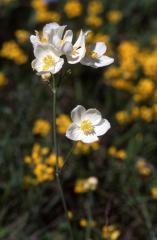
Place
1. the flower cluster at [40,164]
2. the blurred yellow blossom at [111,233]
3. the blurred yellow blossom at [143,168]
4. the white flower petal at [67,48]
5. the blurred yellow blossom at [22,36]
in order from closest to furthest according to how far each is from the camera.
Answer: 1. the white flower petal at [67,48]
2. the blurred yellow blossom at [111,233]
3. the flower cluster at [40,164]
4. the blurred yellow blossom at [143,168]
5. the blurred yellow blossom at [22,36]

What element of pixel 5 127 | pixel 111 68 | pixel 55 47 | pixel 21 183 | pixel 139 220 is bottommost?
pixel 139 220

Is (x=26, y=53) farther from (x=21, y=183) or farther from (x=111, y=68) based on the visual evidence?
(x=21, y=183)

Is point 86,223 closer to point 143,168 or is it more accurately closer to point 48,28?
point 143,168

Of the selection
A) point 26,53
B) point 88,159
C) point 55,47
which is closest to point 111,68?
point 26,53

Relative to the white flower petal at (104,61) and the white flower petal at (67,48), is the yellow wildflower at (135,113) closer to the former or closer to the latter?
the white flower petal at (104,61)

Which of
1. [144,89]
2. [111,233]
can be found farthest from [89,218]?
[144,89]

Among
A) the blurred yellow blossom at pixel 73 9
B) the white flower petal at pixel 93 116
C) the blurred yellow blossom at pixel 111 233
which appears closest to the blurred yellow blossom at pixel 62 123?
the blurred yellow blossom at pixel 111 233
